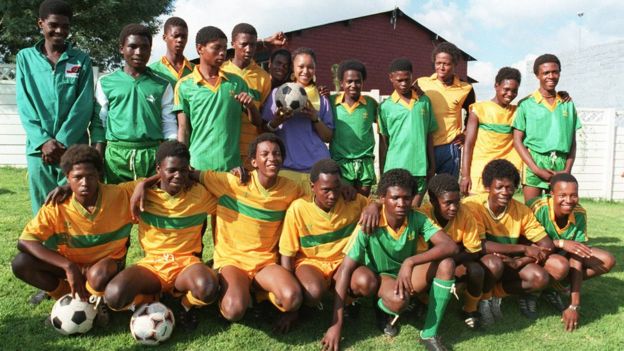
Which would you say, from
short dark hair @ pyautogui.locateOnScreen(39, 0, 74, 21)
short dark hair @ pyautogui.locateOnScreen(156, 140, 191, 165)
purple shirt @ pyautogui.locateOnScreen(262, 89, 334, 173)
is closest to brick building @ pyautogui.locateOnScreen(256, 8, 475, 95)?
purple shirt @ pyautogui.locateOnScreen(262, 89, 334, 173)

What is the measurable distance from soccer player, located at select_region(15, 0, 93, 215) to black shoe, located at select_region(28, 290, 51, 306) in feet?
2.48

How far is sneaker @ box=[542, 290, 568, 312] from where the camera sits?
4152 millimetres

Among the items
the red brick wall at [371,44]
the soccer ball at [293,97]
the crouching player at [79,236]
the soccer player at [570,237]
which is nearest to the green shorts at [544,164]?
the soccer player at [570,237]

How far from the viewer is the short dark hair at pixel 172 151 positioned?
3502 millimetres

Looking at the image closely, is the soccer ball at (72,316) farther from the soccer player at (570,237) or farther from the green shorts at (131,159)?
the soccer player at (570,237)

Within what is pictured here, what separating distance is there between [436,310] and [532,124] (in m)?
2.09

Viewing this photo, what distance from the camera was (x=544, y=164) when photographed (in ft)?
14.8

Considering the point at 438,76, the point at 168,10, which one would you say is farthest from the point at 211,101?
the point at 168,10

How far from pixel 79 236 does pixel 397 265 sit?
2271 millimetres

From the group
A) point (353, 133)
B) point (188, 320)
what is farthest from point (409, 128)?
point (188, 320)

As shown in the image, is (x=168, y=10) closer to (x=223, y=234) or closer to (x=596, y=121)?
(x=596, y=121)

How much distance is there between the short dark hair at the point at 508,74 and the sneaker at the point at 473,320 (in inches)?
83.7

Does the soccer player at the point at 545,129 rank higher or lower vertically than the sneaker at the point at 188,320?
higher

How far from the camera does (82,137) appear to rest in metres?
3.89
